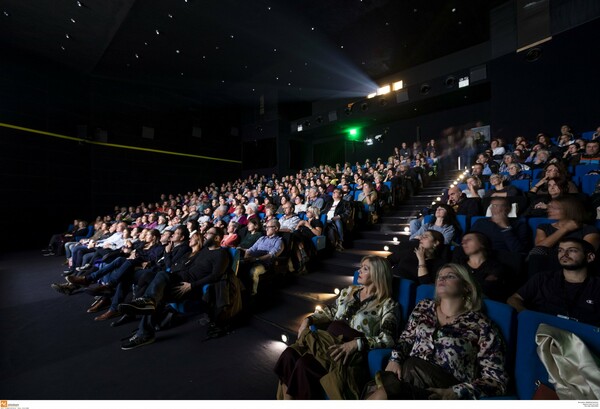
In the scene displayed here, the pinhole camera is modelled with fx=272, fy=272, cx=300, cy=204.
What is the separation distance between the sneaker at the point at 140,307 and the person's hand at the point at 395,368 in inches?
70.8

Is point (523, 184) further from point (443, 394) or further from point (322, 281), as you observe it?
point (443, 394)

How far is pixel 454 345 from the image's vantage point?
112 cm

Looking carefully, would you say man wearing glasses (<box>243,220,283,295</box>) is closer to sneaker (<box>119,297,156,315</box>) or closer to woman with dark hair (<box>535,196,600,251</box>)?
sneaker (<box>119,297,156,315</box>)

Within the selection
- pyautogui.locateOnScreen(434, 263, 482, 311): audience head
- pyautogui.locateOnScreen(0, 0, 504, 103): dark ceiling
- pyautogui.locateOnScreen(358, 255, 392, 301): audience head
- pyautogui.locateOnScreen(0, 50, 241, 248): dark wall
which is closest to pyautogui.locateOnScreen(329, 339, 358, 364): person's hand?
pyautogui.locateOnScreen(358, 255, 392, 301): audience head

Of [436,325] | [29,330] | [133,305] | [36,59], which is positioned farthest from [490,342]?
[36,59]

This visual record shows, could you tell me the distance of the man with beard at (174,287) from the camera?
6.84 ft

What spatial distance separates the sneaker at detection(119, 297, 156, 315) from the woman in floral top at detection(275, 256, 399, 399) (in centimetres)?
132

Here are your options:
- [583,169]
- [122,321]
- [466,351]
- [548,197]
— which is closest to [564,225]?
[548,197]

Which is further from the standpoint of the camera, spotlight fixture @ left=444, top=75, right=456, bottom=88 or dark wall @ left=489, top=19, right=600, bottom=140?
spotlight fixture @ left=444, top=75, right=456, bottom=88

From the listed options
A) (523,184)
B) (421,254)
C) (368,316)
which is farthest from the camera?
(523,184)

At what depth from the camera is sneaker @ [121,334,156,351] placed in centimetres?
203

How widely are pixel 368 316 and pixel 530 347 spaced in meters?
0.67

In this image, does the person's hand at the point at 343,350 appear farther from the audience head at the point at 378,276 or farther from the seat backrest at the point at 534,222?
the seat backrest at the point at 534,222

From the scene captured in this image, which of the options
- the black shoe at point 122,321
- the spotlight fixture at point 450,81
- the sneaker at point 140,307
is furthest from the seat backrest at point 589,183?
the spotlight fixture at point 450,81
